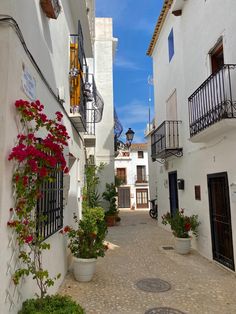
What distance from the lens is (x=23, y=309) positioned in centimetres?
314

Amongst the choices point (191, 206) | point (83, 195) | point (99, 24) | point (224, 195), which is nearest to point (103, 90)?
point (99, 24)

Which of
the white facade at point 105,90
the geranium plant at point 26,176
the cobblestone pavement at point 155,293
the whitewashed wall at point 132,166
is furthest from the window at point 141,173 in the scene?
the geranium plant at point 26,176

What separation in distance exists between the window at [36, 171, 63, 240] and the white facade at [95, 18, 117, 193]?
11030 millimetres

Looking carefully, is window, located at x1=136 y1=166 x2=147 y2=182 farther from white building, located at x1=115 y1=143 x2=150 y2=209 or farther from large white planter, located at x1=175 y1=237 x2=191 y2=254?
large white planter, located at x1=175 y1=237 x2=191 y2=254

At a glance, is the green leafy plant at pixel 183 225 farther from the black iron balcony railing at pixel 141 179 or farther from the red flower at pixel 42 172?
the black iron balcony railing at pixel 141 179

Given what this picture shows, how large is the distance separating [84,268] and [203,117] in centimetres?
480

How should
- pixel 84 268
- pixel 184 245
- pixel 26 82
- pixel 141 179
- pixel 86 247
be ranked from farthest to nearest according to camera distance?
pixel 141 179 < pixel 184 245 < pixel 86 247 < pixel 84 268 < pixel 26 82

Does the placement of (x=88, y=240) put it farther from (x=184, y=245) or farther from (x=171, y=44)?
(x=171, y=44)

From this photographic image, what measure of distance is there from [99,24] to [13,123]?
1793 cm

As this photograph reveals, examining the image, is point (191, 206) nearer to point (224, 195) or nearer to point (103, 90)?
point (224, 195)

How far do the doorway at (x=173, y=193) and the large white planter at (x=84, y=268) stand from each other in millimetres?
6155

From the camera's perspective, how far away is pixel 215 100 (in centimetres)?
666

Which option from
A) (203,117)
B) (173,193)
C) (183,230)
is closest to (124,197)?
(173,193)

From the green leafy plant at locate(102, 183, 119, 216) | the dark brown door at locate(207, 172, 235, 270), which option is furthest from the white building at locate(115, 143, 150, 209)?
the dark brown door at locate(207, 172, 235, 270)
